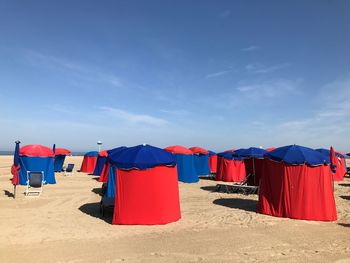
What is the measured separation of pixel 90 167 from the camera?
28.6m

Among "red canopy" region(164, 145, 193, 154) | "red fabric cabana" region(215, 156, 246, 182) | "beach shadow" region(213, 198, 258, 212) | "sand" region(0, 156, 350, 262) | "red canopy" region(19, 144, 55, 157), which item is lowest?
"sand" region(0, 156, 350, 262)

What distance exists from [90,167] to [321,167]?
841 inches

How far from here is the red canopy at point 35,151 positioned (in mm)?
18250

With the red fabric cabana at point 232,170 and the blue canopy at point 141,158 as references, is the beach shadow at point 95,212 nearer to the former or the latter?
the blue canopy at point 141,158

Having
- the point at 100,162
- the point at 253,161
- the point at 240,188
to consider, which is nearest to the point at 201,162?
the point at 100,162

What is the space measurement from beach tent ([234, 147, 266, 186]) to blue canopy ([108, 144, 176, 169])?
6960 millimetres

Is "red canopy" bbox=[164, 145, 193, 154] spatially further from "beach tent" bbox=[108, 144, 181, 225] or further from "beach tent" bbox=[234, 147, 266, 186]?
"beach tent" bbox=[108, 144, 181, 225]

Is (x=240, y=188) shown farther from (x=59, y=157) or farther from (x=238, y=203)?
(x=59, y=157)

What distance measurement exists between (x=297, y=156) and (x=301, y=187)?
0.99m

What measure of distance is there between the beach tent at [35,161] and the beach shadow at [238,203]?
9.83m

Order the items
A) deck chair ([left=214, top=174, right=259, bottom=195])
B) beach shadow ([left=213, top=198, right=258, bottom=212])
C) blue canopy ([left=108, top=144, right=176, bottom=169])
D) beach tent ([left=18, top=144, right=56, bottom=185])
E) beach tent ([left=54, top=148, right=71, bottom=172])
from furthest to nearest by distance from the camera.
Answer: beach tent ([left=54, top=148, right=71, bottom=172]) < beach tent ([left=18, top=144, right=56, bottom=185]) < deck chair ([left=214, top=174, right=259, bottom=195]) < beach shadow ([left=213, top=198, right=258, bottom=212]) < blue canopy ([left=108, top=144, right=176, bottom=169])

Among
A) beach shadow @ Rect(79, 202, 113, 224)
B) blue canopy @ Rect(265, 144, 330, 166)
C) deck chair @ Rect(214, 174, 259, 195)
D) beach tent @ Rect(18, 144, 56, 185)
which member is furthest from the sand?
beach tent @ Rect(18, 144, 56, 185)

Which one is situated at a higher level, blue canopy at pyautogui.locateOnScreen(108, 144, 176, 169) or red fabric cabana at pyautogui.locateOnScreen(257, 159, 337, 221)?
blue canopy at pyautogui.locateOnScreen(108, 144, 176, 169)

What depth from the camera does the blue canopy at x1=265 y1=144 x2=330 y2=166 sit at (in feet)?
Result: 35.6
